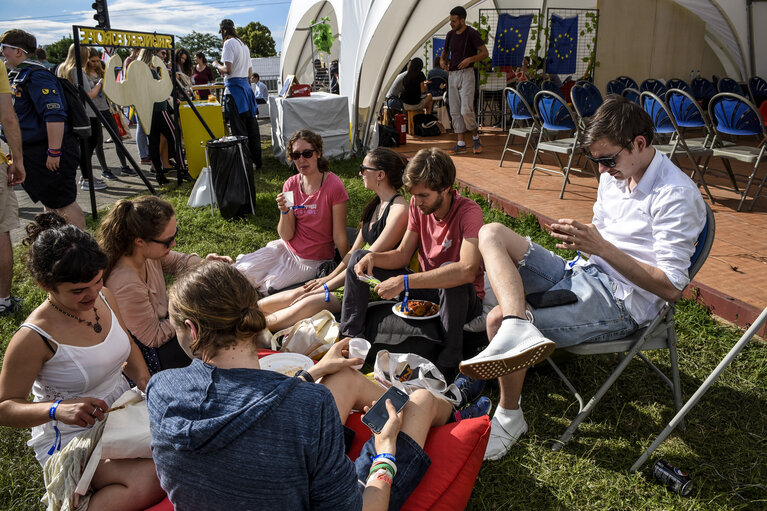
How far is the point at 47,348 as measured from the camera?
1.91 meters

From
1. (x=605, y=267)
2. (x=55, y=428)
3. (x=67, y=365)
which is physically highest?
(x=605, y=267)

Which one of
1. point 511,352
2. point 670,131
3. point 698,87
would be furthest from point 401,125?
point 511,352

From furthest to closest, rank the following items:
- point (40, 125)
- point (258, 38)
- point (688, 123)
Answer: point (258, 38) → point (688, 123) → point (40, 125)

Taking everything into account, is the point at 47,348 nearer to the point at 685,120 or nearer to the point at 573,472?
the point at 573,472

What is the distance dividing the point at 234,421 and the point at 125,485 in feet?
3.11

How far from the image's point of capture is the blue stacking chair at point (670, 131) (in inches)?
210

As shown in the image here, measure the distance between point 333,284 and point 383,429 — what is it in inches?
72.7

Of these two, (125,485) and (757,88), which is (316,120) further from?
(125,485)

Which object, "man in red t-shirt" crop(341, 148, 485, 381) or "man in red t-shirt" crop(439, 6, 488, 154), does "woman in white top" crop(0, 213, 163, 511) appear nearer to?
"man in red t-shirt" crop(341, 148, 485, 381)

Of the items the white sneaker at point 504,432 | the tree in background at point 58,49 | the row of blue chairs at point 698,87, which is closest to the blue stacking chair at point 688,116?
the row of blue chairs at point 698,87

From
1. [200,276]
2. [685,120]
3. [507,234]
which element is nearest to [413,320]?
[507,234]

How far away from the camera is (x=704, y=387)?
6.60 ft

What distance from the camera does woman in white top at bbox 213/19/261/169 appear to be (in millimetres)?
8203

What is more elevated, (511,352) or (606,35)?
(606,35)
